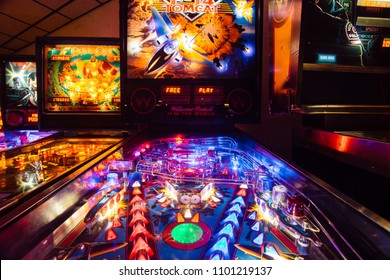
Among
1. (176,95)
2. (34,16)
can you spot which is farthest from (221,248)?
(34,16)

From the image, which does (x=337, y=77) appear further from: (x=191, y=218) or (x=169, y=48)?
(x=191, y=218)

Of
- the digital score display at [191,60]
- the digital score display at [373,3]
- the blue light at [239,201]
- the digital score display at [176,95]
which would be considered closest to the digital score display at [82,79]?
the digital score display at [191,60]

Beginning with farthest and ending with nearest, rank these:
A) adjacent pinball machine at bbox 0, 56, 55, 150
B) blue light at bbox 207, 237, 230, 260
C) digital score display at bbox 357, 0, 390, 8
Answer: adjacent pinball machine at bbox 0, 56, 55, 150 < digital score display at bbox 357, 0, 390, 8 < blue light at bbox 207, 237, 230, 260

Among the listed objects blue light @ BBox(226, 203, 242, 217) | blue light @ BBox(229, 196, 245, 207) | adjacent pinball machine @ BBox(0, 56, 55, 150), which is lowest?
blue light @ BBox(226, 203, 242, 217)

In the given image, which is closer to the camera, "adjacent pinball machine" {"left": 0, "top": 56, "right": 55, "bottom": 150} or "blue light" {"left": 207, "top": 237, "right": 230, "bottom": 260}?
"blue light" {"left": 207, "top": 237, "right": 230, "bottom": 260}

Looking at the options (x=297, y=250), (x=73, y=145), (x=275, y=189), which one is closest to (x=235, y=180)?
(x=275, y=189)

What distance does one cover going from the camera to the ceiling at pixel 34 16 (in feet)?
10.8

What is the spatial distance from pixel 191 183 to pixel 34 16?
12.8 ft

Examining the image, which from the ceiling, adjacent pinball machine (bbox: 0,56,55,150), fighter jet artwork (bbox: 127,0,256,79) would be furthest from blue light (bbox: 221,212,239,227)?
the ceiling

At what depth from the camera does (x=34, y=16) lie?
3559 mm

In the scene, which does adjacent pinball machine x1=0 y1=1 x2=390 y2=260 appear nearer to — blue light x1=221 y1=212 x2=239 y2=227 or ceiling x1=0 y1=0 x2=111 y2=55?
blue light x1=221 y1=212 x2=239 y2=227

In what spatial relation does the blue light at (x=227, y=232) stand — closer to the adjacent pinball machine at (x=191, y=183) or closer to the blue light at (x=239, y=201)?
the adjacent pinball machine at (x=191, y=183)

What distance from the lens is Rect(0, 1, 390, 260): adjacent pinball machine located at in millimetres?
552

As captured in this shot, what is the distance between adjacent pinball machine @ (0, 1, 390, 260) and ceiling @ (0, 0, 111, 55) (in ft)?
7.54
